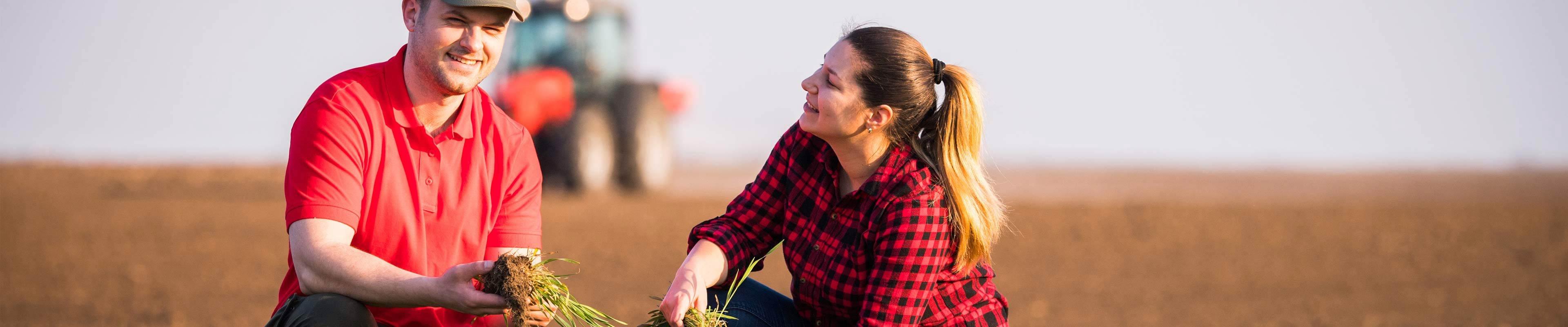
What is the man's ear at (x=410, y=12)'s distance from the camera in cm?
294

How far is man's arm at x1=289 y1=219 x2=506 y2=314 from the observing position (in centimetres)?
259

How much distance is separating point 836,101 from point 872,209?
27 centimetres

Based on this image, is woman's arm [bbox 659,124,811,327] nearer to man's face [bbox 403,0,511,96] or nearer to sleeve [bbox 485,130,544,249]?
sleeve [bbox 485,130,544,249]

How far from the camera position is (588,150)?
1327 cm

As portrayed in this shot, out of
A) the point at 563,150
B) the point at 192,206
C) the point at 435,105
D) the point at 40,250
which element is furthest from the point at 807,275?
the point at 192,206

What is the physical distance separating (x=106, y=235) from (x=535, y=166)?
857cm

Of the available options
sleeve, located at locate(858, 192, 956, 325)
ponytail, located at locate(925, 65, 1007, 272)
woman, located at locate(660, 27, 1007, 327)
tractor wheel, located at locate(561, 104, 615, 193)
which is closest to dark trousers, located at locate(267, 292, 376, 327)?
woman, located at locate(660, 27, 1007, 327)

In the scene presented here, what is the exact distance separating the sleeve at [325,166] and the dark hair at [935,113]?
3.80 feet

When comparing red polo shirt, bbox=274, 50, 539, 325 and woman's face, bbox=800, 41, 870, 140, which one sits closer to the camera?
red polo shirt, bbox=274, 50, 539, 325

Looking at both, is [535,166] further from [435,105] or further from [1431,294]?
[1431,294]

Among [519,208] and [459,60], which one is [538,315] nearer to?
[519,208]

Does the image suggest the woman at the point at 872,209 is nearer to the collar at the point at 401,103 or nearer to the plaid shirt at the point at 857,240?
the plaid shirt at the point at 857,240

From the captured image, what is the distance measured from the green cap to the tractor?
933 centimetres

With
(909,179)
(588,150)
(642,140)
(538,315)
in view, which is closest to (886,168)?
(909,179)
